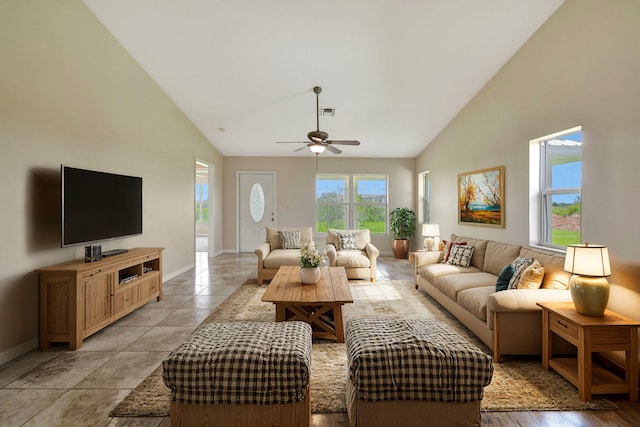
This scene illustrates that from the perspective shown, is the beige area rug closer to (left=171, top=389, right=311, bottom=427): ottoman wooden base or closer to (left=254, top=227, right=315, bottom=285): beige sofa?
(left=171, top=389, right=311, bottom=427): ottoman wooden base

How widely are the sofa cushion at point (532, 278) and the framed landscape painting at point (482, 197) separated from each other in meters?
1.48

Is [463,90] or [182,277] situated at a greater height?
[463,90]

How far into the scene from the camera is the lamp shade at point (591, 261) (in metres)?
2.29

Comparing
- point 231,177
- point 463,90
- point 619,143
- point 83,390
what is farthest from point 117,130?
point 619,143

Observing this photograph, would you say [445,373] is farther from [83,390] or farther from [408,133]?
[408,133]

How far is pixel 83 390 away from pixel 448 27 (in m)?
4.74

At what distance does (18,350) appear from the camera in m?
2.73

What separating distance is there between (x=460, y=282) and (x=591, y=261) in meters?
1.40

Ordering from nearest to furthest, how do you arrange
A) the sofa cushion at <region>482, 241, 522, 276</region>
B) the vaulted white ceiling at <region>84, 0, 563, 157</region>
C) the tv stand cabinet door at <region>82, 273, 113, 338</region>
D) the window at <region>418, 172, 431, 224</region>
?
the tv stand cabinet door at <region>82, 273, 113, 338</region> < the vaulted white ceiling at <region>84, 0, 563, 157</region> < the sofa cushion at <region>482, 241, 522, 276</region> < the window at <region>418, 172, 431, 224</region>

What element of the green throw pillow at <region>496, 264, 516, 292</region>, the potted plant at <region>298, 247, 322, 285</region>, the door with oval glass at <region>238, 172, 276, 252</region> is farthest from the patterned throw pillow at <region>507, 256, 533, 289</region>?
the door with oval glass at <region>238, 172, 276, 252</region>

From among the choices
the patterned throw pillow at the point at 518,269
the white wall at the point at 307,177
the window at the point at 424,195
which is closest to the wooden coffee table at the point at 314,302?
the patterned throw pillow at the point at 518,269

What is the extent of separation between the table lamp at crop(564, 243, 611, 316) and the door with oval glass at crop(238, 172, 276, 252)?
659cm

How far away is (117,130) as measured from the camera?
4055mm

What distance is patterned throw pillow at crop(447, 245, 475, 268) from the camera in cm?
436
